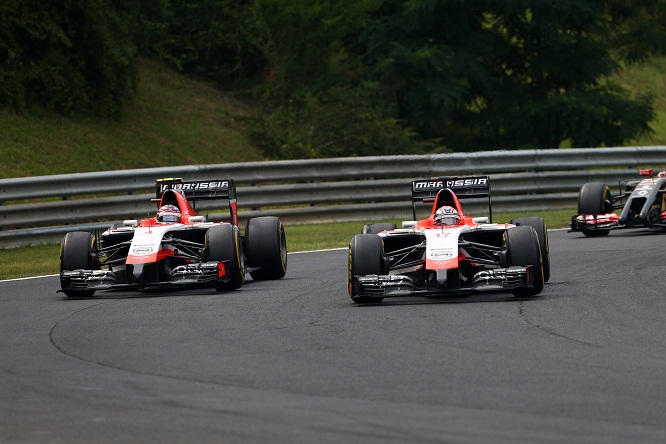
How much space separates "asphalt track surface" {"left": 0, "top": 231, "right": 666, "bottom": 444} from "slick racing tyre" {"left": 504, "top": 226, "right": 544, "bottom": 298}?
158 mm

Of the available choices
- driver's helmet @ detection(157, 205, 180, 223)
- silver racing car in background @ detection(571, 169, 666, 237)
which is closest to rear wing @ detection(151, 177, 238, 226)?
driver's helmet @ detection(157, 205, 180, 223)

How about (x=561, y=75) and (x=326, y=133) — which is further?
(x=561, y=75)

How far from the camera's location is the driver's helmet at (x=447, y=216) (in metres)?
13.4

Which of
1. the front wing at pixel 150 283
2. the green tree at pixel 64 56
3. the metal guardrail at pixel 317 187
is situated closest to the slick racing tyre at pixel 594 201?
the metal guardrail at pixel 317 187

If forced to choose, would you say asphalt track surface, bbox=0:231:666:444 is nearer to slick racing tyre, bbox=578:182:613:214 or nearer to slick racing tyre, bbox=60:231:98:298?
slick racing tyre, bbox=60:231:98:298

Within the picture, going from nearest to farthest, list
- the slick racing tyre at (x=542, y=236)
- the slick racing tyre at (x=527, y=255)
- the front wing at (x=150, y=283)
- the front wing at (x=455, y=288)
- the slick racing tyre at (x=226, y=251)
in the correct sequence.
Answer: the front wing at (x=455, y=288) < the slick racing tyre at (x=527, y=255) < the slick racing tyre at (x=542, y=236) < the front wing at (x=150, y=283) < the slick racing tyre at (x=226, y=251)

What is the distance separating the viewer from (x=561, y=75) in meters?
36.3

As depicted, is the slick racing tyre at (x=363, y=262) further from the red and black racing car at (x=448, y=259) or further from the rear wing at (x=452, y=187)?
the rear wing at (x=452, y=187)

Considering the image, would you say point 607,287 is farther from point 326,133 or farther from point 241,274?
point 326,133

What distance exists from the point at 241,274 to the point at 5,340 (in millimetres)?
3991

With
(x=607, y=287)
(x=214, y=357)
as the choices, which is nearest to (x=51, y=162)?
(x=607, y=287)

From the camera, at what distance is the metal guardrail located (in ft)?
67.9

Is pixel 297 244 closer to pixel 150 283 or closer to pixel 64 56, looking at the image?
pixel 150 283

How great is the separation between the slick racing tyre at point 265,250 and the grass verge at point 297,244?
11.2 ft
